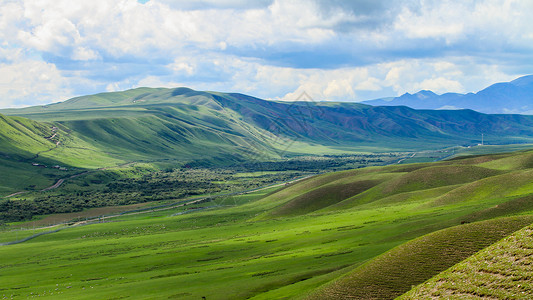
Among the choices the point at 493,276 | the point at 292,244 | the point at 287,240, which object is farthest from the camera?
the point at 287,240

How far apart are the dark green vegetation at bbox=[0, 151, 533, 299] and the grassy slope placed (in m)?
6.22

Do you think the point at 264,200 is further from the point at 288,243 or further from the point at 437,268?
the point at 437,268

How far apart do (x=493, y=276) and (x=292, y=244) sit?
4755 centimetres

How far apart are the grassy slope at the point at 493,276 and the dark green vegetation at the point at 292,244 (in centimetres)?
622

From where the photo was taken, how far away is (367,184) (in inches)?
5492

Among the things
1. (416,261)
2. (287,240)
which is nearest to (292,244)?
(287,240)

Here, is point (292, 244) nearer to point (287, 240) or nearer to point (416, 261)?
point (287, 240)

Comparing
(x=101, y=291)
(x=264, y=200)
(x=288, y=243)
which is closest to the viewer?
(x=101, y=291)

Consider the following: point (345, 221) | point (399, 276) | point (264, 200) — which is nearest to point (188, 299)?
point (399, 276)

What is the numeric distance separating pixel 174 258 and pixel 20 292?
72.0 feet

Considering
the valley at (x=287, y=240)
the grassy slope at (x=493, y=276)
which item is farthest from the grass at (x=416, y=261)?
the grassy slope at (x=493, y=276)

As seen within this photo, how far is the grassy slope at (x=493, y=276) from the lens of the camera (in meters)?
23.5

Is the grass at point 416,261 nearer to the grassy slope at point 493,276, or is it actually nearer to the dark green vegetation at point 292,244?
the dark green vegetation at point 292,244

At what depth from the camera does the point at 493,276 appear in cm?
2519
